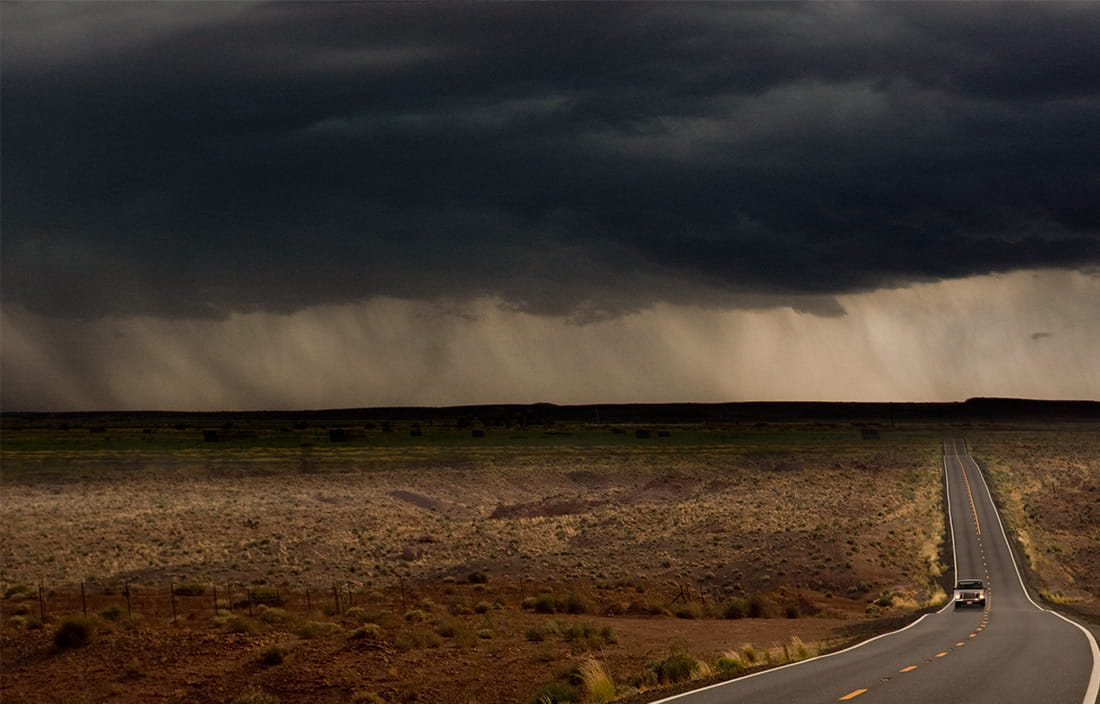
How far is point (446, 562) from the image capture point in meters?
70.4

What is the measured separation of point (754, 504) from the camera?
336ft

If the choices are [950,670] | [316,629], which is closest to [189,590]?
[316,629]

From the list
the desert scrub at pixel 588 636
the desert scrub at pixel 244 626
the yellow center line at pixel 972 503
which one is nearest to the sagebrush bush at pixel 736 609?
the desert scrub at pixel 588 636

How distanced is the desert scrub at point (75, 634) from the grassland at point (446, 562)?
0.53 meters

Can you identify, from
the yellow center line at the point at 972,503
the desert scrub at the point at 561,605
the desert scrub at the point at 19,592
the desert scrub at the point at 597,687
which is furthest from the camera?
the yellow center line at the point at 972,503

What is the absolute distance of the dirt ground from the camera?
37.0m

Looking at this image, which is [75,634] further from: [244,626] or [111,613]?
[244,626]

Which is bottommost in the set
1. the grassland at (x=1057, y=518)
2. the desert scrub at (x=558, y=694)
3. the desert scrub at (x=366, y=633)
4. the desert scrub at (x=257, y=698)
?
the grassland at (x=1057, y=518)

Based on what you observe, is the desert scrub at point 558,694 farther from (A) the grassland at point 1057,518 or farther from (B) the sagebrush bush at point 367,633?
(A) the grassland at point 1057,518

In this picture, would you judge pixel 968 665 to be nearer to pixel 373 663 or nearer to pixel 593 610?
pixel 373 663

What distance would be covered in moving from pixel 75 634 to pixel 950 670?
3114 cm

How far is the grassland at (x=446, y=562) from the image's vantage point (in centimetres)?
3697

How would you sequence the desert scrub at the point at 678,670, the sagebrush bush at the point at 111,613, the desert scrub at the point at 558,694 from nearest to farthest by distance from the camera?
the desert scrub at the point at 558,694
the desert scrub at the point at 678,670
the sagebrush bush at the point at 111,613

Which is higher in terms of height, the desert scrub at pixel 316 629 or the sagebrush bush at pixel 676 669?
the sagebrush bush at pixel 676 669
